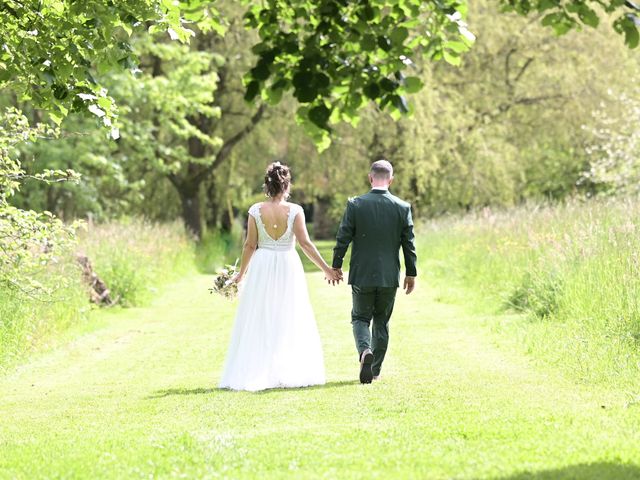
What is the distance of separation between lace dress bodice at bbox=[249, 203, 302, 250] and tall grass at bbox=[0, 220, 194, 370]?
3285 millimetres

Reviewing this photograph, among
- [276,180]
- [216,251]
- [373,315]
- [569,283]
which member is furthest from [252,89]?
[216,251]

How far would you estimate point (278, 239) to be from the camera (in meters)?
11.3

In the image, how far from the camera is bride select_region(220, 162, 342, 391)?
10922 mm

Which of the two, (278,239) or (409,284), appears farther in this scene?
(278,239)

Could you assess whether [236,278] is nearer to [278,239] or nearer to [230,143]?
[278,239]

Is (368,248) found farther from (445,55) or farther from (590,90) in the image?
(590,90)

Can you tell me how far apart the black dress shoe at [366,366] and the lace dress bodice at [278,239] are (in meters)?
1.33

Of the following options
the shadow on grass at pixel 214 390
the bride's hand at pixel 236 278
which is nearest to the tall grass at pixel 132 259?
the bride's hand at pixel 236 278

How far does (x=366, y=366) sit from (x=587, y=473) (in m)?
4.33

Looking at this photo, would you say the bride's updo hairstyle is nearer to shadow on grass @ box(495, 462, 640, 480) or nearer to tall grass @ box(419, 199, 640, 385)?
tall grass @ box(419, 199, 640, 385)

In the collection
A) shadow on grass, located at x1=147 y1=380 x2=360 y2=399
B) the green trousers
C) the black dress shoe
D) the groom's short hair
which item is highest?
the groom's short hair

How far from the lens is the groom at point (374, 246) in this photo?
10789 mm

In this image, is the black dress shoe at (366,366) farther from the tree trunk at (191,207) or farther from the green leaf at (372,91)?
the tree trunk at (191,207)

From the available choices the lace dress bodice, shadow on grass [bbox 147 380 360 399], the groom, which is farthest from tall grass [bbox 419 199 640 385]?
the lace dress bodice
